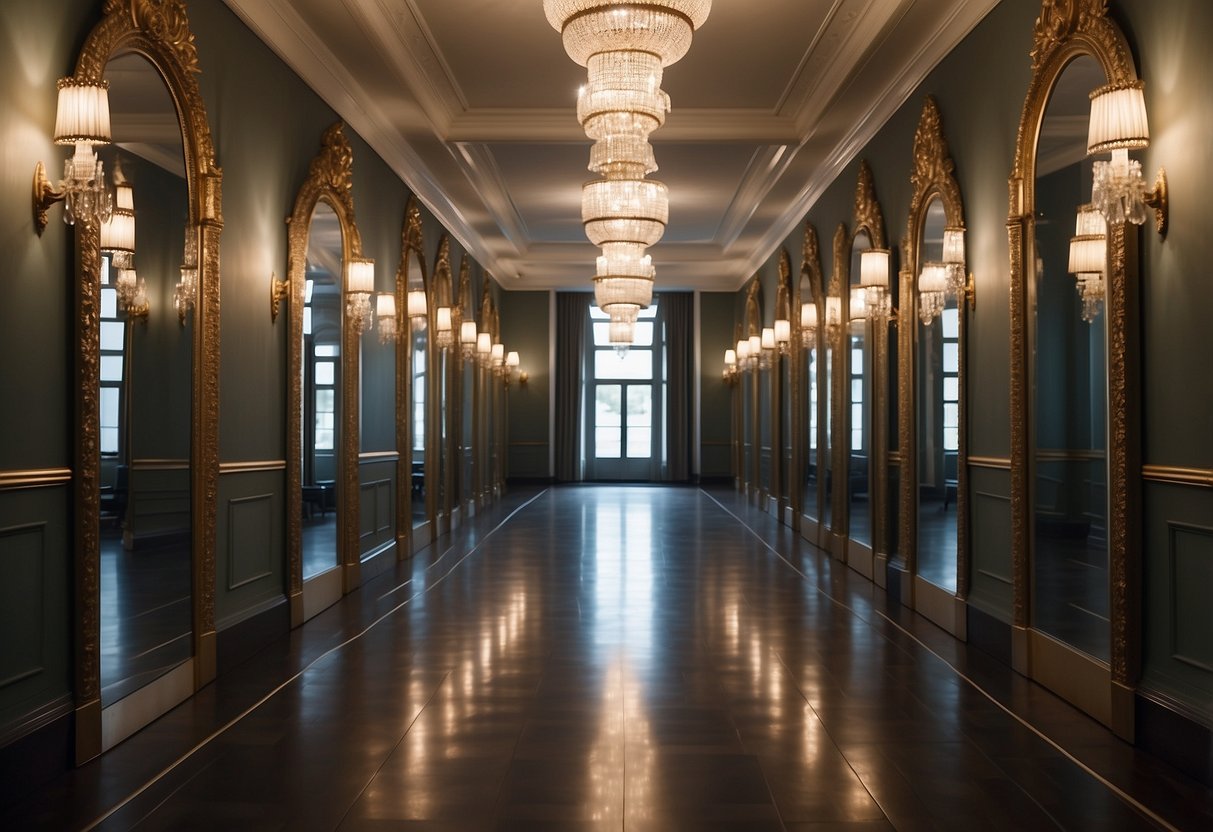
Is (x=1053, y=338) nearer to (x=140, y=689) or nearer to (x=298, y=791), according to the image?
(x=298, y=791)

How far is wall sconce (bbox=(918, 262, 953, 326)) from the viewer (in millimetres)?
7066

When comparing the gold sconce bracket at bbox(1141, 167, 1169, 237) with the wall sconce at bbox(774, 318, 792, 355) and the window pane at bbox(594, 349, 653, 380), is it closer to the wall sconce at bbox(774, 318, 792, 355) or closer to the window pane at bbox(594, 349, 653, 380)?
the wall sconce at bbox(774, 318, 792, 355)

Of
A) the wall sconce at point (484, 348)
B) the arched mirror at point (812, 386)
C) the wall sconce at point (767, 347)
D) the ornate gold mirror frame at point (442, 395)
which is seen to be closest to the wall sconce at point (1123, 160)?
the arched mirror at point (812, 386)

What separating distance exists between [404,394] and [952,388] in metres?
5.39

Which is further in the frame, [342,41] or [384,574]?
[384,574]

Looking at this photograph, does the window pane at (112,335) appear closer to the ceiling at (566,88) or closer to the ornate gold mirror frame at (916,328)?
the ceiling at (566,88)

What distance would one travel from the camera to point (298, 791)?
12.6 feet

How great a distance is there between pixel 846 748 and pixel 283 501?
407 cm

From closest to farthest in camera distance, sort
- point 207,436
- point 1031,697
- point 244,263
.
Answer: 1. point 1031,697
2. point 207,436
3. point 244,263

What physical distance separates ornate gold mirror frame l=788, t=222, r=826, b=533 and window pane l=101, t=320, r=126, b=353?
312 inches

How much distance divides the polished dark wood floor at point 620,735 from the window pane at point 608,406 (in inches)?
593

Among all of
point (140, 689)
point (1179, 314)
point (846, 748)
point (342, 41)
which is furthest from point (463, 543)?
point (1179, 314)

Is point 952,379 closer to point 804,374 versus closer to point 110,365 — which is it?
point 110,365

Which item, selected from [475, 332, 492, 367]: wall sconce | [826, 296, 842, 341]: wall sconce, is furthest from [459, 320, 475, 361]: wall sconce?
[826, 296, 842, 341]: wall sconce
